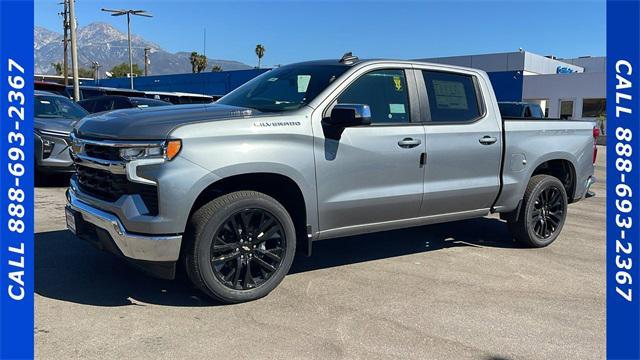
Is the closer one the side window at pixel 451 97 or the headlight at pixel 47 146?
the side window at pixel 451 97

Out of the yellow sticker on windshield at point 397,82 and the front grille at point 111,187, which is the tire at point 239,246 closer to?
the front grille at point 111,187

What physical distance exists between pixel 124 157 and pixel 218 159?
65 centimetres

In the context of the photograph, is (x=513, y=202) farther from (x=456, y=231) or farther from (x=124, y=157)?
(x=124, y=157)

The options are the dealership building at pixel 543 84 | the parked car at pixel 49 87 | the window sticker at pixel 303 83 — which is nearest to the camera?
the window sticker at pixel 303 83

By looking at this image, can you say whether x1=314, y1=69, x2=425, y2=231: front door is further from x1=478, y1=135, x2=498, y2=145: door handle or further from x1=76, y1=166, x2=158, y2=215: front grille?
x1=76, y1=166, x2=158, y2=215: front grille

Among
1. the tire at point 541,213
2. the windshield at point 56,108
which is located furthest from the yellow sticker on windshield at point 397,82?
the windshield at point 56,108

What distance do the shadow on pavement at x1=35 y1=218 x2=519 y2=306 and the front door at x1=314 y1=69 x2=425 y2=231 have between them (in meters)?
0.87

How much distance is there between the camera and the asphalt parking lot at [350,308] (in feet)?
11.5

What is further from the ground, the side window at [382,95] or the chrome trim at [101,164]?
the side window at [382,95]

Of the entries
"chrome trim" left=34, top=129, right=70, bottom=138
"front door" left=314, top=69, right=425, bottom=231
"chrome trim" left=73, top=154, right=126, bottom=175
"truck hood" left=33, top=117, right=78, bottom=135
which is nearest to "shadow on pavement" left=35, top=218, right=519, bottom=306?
"front door" left=314, top=69, right=425, bottom=231

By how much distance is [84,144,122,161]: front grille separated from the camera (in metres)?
3.87

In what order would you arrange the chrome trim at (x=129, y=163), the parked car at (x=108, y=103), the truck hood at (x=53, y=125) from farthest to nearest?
the parked car at (x=108, y=103) < the truck hood at (x=53, y=125) < the chrome trim at (x=129, y=163)

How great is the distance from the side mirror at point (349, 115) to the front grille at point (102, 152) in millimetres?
1650

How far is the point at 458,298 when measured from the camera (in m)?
4.50
